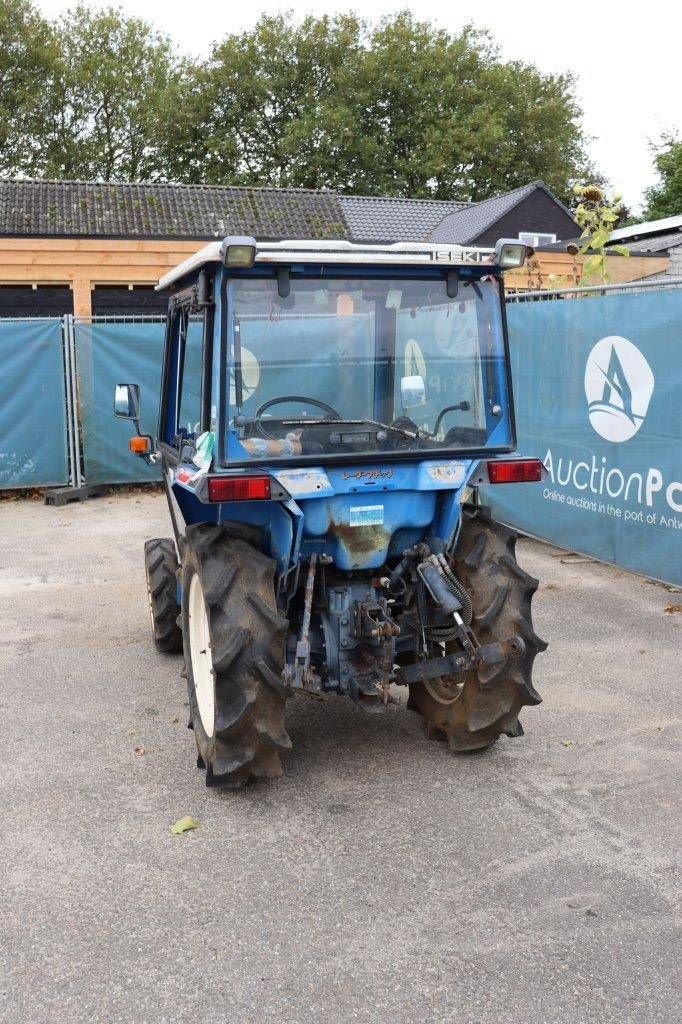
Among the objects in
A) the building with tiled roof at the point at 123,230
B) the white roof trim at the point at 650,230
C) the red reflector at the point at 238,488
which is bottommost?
the red reflector at the point at 238,488

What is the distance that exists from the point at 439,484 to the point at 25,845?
89.9 inches

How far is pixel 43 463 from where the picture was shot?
496 inches

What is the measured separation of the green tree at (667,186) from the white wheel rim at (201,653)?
1774 inches

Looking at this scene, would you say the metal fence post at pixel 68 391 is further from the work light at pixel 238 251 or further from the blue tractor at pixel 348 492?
the work light at pixel 238 251

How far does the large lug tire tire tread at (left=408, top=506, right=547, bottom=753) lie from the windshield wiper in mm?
533

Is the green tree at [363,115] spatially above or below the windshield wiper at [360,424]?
above

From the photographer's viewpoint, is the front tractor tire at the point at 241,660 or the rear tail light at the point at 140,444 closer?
the front tractor tire at the point at 241,660

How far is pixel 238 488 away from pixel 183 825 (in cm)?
141

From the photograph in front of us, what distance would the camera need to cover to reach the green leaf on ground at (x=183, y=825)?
3947mm

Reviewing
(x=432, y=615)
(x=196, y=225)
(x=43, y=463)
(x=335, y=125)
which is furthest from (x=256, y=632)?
(x=335, y=125)

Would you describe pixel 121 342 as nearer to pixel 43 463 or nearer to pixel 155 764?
pixel 43 463

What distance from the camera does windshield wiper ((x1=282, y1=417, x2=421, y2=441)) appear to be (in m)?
4.33

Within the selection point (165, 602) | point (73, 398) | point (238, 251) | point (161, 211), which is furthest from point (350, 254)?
point (161, 211)

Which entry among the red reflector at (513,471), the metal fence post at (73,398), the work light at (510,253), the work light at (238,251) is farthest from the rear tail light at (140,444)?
the metal fence post at (73,398)
